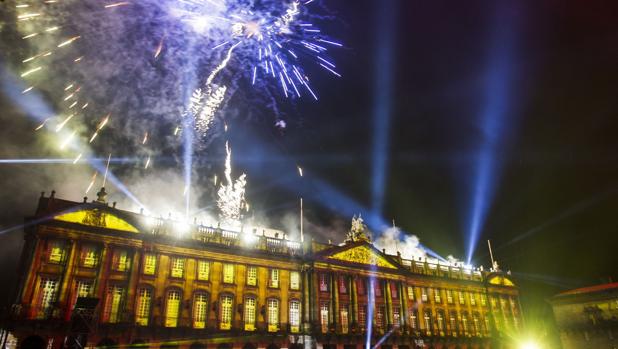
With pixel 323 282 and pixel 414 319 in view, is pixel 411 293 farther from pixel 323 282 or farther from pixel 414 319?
pixel 323 282

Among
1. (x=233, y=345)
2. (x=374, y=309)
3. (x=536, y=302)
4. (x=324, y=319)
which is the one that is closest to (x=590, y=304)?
(x=536, y=302)

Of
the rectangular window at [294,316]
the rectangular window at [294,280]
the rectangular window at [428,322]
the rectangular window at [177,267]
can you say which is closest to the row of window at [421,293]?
the rectangular window at [428,322]

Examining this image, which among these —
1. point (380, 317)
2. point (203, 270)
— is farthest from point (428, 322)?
point (203, 270)

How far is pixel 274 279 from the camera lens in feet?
126

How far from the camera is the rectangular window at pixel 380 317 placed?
43.2 metres

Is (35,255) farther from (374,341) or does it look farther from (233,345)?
(374,341)

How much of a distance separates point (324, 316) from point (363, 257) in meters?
8.70

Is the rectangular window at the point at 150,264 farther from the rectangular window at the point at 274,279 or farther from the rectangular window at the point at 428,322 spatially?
the rectangular window at the point at 428,322

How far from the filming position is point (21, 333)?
85.8 ft

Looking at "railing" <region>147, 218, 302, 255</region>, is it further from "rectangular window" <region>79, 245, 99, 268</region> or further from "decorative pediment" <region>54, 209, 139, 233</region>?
"rectangular window" <region>79, 245, 99, 268</region>

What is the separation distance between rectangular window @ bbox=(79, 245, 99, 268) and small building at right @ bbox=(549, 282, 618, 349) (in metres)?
58.2

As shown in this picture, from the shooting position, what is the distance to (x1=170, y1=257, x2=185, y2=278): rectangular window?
33.7 meters

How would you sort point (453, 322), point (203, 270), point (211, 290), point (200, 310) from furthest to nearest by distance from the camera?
point (453, 322) < point (203, 270) < point (211, 290) < point (200, 310)

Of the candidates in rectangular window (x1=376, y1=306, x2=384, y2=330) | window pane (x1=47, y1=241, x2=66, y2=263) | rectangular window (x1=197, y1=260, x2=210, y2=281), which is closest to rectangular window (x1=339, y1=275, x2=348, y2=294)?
rectangular window (x1=376, y1=306, x2=384, y2=330)
